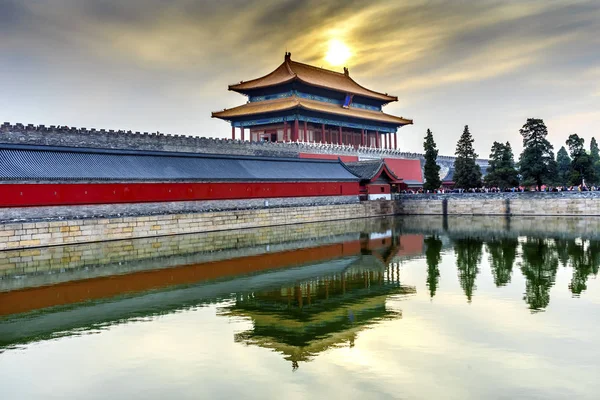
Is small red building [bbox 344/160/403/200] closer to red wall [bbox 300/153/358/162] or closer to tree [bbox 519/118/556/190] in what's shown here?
red wall [bbox 300/153/358/162]

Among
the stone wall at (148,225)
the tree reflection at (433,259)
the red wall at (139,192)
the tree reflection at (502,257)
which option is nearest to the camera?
the tree reflection at (433,259)

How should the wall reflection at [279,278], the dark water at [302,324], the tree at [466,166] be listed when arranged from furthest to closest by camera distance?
1. the tree at [466,166]
2. the wall reflection at [279,278]
3. the dark water at [302,324]

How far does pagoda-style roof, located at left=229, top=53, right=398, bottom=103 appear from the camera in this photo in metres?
57.5

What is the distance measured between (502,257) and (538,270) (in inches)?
135

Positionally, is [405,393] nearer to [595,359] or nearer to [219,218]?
[595,359]

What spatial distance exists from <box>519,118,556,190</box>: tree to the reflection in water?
2125 centimetres

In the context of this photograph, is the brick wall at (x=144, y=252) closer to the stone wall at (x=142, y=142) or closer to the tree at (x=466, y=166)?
the stone wall at (x=142, y=142)

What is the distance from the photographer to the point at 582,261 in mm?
20766

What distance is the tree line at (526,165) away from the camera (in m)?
47.6

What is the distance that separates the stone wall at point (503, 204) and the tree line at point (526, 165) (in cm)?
348

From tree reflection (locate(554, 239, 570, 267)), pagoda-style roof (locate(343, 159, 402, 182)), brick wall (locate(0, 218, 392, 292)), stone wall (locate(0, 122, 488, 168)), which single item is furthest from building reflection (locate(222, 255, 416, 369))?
pagoda-style roof (locate(343, 159, 402, 182))

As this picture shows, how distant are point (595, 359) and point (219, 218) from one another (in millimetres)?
27112

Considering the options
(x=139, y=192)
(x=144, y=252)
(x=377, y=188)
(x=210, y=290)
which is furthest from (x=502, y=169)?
(x=210, y=290)

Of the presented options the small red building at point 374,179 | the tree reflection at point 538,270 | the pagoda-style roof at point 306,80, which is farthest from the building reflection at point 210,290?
the pagoda-style roof at point 306,80
